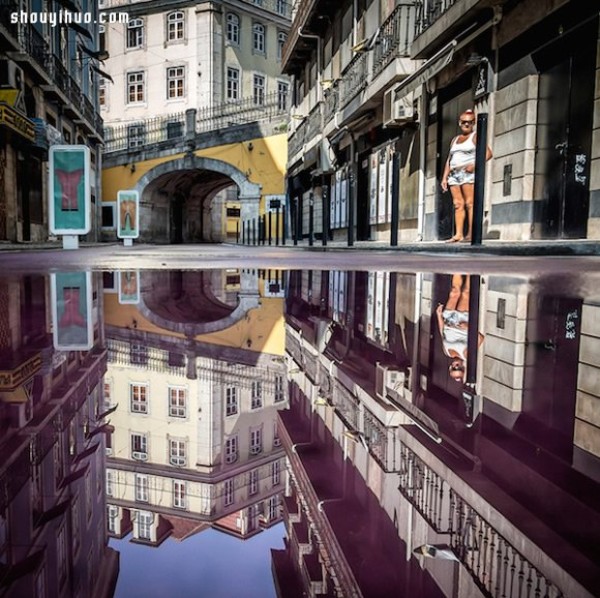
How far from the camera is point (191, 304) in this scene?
374 centimetres

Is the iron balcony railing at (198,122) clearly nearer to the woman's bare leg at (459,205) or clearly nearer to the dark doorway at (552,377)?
the woman's bare leg at (459,205)

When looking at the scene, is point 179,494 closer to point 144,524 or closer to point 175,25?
point 144,524

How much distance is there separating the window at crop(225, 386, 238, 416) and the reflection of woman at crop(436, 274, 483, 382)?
2.07 ft

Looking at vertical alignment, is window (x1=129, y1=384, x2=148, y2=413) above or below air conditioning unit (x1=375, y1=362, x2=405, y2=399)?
above

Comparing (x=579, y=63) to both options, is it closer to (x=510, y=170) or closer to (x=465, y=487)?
(x=510, y=170)

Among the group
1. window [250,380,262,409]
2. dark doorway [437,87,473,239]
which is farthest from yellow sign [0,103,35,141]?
window [250,380,262,409]

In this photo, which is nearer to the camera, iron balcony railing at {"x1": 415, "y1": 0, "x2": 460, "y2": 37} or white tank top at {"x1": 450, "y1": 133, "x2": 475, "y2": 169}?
white tank top at {"x1": 450, "y1": 133, "x2": 475, "y2": 169}

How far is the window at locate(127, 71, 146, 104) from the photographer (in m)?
40.8

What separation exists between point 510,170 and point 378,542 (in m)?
9.28

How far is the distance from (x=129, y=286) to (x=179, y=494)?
4.07m

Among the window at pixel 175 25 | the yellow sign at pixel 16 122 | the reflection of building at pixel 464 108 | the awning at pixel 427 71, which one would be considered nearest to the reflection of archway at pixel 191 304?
the reflection of building at pixel 464 108

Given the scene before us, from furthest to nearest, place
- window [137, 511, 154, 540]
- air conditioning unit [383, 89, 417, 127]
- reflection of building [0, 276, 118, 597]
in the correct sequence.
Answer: air conditioning unit [383, 89, 417, 127] < window [137, 511, 154, 540] < reflection of building [0, 276, 118, 597]

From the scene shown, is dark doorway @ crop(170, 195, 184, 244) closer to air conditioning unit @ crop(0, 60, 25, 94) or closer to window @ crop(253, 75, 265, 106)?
window @ crop(253, 75, 265, 106)

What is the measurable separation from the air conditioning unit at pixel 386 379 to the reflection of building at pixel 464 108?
6.38 metres
